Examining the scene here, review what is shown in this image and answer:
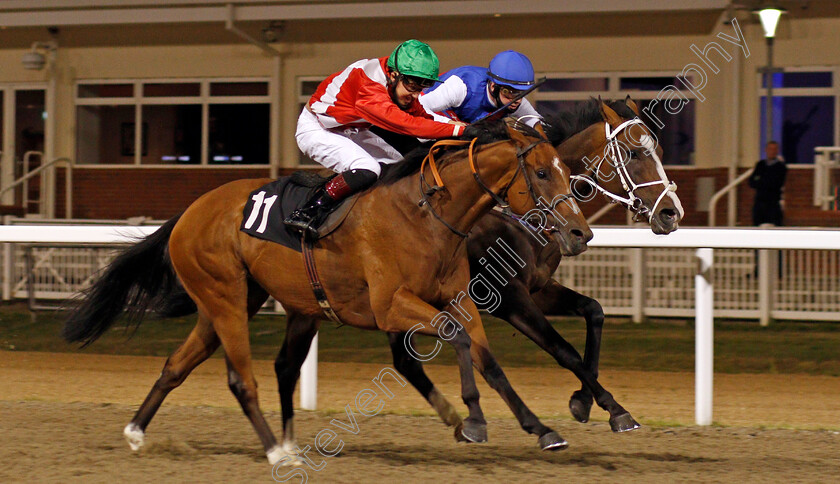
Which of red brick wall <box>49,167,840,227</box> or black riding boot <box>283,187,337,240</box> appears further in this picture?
red brick wall <box>49,167,840,227</box>

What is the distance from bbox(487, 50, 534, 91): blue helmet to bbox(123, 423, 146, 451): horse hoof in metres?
2.10

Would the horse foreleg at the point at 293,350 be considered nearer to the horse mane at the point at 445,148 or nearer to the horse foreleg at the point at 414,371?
the horse foreleg at the point at 414,371

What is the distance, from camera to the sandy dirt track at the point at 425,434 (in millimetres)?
3729

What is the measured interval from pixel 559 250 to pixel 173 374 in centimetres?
173

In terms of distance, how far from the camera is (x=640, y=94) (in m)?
10.3

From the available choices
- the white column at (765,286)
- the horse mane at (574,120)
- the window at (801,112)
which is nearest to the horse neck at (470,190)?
the horse mane at (574,120)

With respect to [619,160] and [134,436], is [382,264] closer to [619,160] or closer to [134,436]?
[619,160]

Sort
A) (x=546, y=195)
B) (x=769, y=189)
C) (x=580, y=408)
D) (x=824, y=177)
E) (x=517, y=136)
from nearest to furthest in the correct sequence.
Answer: (x=546, y=195), (x=517, y=136), (x=580, y=408), (x=769, y=189), (x=824, y=177)

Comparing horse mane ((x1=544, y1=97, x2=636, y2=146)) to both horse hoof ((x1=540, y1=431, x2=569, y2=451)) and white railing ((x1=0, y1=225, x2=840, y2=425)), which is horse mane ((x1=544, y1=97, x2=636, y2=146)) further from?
horse hoof ((x1=540, y1=431, x2=569, y2=451))

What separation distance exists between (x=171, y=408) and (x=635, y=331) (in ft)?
13.5

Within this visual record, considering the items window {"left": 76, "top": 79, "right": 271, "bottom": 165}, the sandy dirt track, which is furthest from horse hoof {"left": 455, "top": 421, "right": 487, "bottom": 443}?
window {"left": 76, "top": 79, "right": 271, "bottom": 165}

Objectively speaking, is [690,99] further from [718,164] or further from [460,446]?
[460,446]

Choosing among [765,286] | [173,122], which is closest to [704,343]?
[765,286]

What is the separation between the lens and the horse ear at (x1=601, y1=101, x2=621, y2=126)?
4320 millimetres
